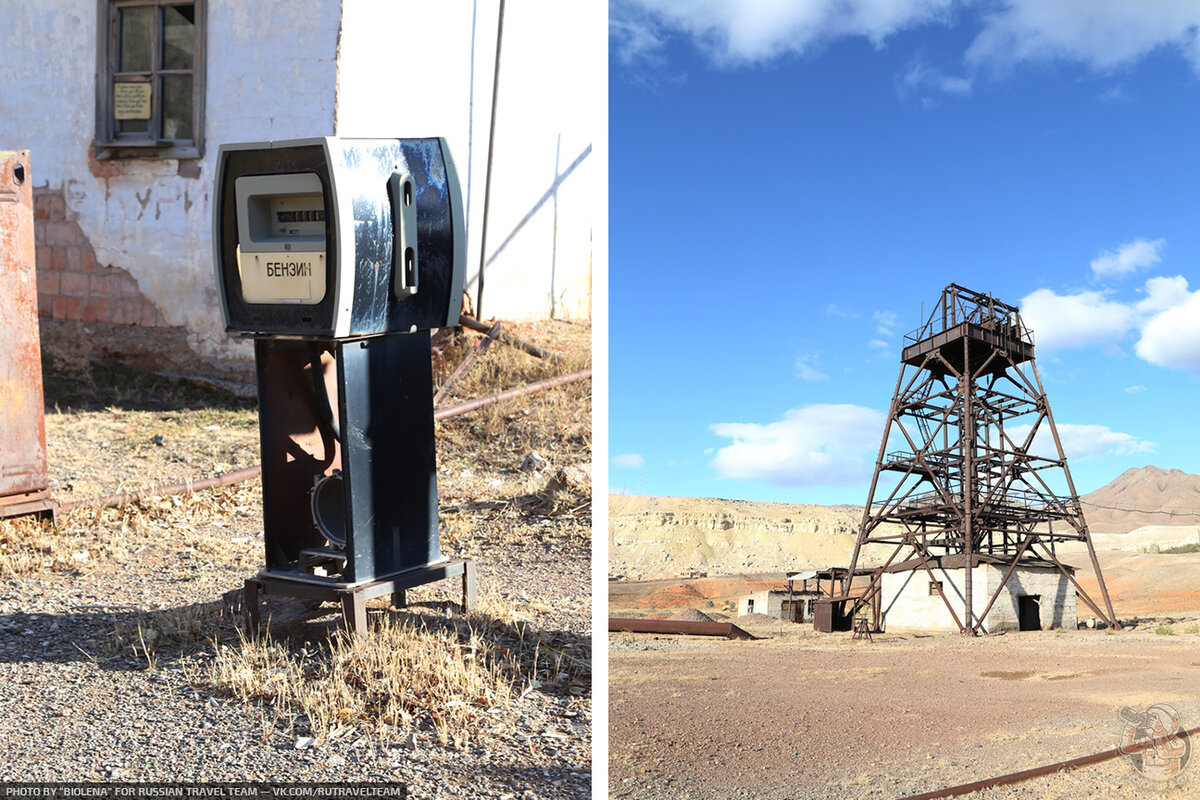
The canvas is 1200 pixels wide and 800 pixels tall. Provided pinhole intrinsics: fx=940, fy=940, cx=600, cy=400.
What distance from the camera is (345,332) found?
3547 millimetres

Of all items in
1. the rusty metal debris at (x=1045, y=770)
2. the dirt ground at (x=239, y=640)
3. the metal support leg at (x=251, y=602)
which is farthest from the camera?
the metal support leg at (x=251, y=602)

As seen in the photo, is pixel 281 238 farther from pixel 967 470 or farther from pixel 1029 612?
pixel 1029 612

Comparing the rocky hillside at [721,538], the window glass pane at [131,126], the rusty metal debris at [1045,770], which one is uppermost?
the window glass pane at [131,126]

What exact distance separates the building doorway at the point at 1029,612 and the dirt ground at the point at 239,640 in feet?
33.2

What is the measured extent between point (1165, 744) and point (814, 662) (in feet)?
15.1

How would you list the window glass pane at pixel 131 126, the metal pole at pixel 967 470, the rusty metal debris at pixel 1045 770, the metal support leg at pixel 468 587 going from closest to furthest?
the rusty metal debris at pixel 1045 770
the metal support leg at pixel 468 587
the window glass pane at pixel 131 126
the metal pole at pixel 967 470

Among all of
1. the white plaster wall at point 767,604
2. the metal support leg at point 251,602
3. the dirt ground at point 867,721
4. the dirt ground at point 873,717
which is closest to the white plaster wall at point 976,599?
the white plaster wall at point 767,604

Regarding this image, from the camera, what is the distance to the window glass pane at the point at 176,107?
333 inches

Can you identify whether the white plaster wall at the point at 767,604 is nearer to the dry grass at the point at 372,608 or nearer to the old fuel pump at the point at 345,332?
the dry grass at the point at 372,608

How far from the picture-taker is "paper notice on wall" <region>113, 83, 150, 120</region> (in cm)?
848

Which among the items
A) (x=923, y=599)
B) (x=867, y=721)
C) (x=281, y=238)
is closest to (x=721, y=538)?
(x=923, y=599)

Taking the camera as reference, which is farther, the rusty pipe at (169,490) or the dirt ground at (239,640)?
the rusty pipe at (169,490)

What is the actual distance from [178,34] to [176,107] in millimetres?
655

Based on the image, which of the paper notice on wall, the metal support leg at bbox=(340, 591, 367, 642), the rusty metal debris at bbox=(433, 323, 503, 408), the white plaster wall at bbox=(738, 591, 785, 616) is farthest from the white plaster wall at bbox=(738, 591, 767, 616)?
the metal support leg at bbox=(340, 591, 367, 642)
